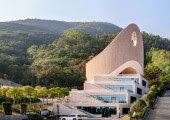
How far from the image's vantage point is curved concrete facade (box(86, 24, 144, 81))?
42844 millimetres

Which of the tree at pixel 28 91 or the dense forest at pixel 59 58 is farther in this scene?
the dense forest at pixel 59 58

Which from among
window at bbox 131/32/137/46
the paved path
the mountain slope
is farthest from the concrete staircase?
the mountain slope

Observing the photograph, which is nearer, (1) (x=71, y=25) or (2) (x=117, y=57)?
(2) (x=117, y=57)

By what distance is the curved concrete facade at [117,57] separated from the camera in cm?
4284

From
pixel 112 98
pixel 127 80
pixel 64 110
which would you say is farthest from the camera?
pixel 127 80

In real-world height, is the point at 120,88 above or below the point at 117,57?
below

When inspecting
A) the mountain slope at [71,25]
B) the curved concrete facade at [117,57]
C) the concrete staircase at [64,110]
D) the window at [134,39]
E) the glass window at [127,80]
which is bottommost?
the concrete staircase at [64,110]

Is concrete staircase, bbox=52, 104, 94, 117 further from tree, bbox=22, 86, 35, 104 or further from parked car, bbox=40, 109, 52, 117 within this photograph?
tree, bbox=22, 86, 35, 104

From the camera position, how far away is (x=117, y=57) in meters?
43.3

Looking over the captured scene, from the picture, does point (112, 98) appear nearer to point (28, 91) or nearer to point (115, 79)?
point (115, 79)

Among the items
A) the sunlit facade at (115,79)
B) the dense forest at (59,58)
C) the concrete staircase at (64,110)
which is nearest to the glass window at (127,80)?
the sunlit facade at (115,79)

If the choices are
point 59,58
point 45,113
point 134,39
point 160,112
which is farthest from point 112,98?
point 59,58

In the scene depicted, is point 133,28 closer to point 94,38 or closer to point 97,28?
point 94,38

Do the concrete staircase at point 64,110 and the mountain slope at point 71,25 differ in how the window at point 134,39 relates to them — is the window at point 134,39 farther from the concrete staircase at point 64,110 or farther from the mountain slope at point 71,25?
the mountain slope at point 71,25
